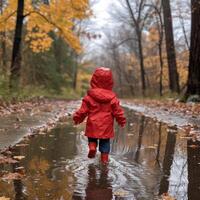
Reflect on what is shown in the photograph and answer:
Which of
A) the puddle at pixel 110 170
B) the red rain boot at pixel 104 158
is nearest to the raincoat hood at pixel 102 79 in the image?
the red rain boot at pixel 104 158

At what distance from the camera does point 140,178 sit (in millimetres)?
5133

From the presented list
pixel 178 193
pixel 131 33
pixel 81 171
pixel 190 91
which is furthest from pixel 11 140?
pixel 131 33

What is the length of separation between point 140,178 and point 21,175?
1365 millimetres

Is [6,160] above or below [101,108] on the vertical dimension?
below

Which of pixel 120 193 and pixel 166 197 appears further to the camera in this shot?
pixel 120 193

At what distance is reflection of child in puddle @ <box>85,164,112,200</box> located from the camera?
4.33m

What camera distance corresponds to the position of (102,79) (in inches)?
247

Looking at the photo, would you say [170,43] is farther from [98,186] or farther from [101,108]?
[98,186]

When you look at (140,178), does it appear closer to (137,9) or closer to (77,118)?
(77,118)

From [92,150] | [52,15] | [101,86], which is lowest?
[92,150]

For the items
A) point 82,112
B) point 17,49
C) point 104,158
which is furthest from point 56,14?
point 104,158

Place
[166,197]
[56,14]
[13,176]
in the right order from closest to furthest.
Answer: [166,197] → [13,176] → [56,14]

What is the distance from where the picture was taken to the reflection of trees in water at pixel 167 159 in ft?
15.5

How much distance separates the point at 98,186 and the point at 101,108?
68.8 inches
